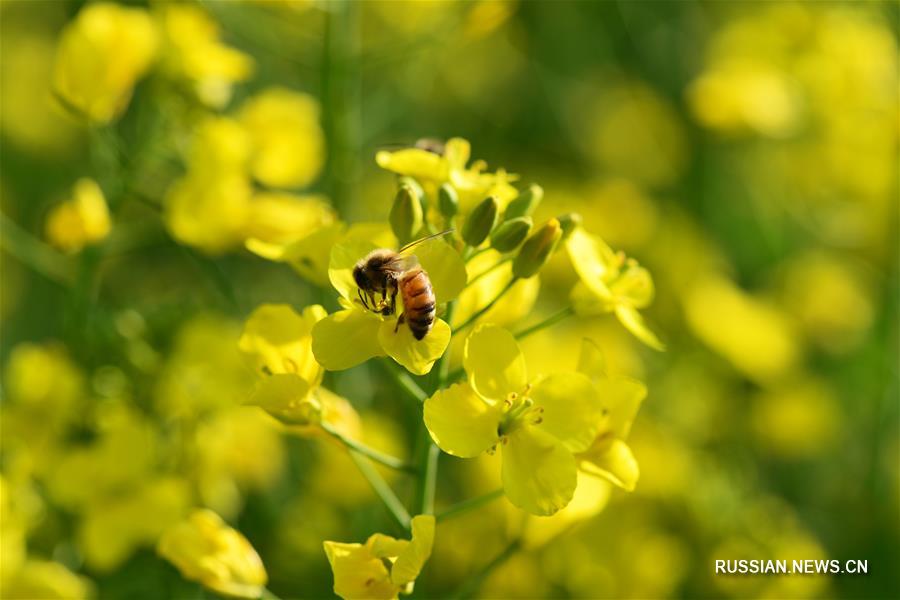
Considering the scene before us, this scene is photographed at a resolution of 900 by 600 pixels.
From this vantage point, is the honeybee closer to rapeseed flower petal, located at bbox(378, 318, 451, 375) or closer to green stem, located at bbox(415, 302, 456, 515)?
rapeseed flower petal, located at bbox(378, 318, 451, 375)

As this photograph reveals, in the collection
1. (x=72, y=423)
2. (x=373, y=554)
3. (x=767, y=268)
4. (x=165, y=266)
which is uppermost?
(x=373, y=554)

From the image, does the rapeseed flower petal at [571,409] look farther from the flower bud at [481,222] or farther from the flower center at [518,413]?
the flower bud at [481,222]

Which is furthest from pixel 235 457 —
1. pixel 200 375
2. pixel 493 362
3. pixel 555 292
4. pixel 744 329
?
pixel 744 329

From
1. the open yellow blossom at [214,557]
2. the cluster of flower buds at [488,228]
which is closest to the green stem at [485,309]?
the cluster of flower buds at [488,228]

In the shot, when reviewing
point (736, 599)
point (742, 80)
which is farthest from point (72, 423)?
point (742, 80)

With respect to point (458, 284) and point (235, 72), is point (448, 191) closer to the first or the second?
point (458, 284)

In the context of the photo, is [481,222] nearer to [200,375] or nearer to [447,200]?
[447,200]
